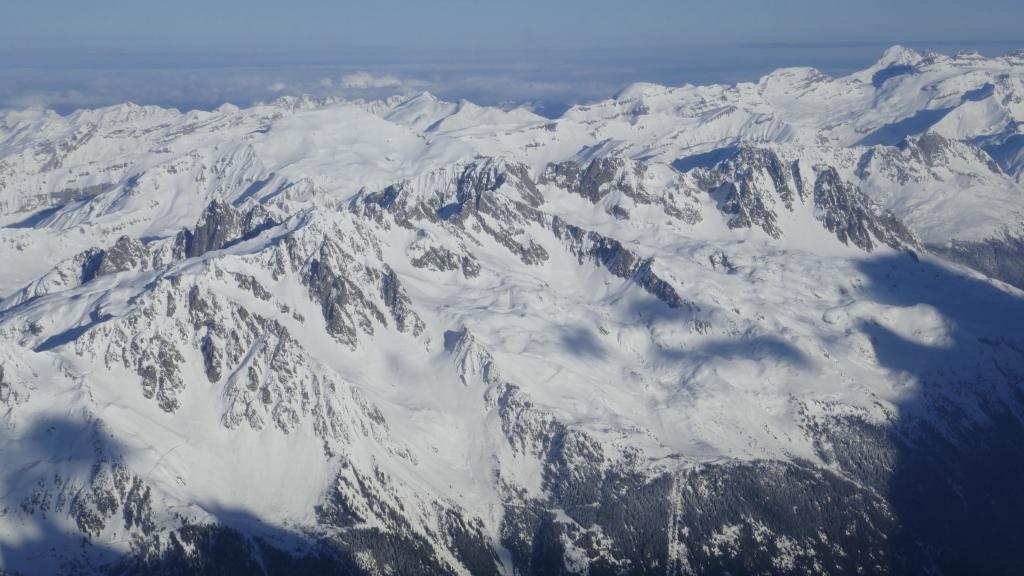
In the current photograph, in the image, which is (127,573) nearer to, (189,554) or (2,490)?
(189,554)

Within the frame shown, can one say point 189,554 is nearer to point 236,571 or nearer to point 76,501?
point 236,571

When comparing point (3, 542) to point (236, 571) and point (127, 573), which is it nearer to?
point (127, 573)

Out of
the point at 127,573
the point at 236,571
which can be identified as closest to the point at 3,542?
the point at 127,573

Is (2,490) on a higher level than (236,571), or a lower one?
higher

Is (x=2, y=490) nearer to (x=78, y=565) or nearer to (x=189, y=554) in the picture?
(x=78, y=565)

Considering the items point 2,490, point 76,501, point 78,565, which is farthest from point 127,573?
point 2,490

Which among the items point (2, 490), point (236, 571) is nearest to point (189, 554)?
point (236, 571)

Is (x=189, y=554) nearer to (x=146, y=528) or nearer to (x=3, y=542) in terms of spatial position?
(x=146, y=528)
